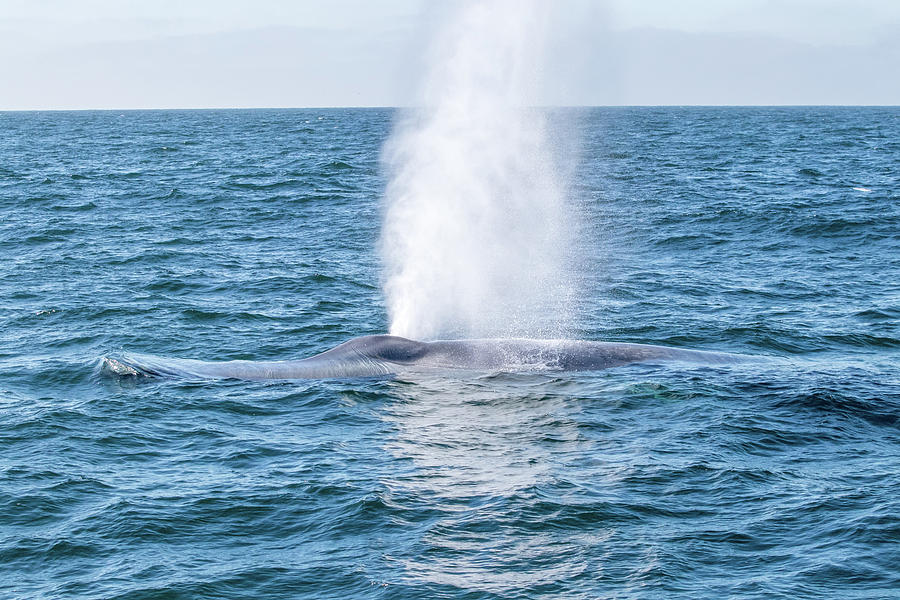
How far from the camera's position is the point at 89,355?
23875mm

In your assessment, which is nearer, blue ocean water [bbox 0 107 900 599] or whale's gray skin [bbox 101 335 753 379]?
blue ocean water [bbox 0 107 900 599]

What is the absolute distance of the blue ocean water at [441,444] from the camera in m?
12.8

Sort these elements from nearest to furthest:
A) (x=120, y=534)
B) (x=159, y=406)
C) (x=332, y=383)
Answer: (x=120, y=534), (x=159, y=406), (x=332, y=383)

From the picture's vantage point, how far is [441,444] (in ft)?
56.1

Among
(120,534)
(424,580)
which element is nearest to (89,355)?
(120,534)

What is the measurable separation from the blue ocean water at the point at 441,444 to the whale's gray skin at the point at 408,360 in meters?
0.62

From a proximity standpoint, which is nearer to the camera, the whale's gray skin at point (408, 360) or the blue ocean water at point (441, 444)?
the blue ocean water at point (441, 444)

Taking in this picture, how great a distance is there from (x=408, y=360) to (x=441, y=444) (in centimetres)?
473

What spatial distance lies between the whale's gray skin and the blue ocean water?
617 millimetres

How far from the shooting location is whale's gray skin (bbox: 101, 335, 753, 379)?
21.4 m

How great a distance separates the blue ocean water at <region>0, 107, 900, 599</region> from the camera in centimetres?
1280

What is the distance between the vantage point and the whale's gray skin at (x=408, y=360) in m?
21.4

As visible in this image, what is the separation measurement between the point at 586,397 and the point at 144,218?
32246 millimetres

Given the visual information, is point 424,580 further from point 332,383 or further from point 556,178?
point 556,178
